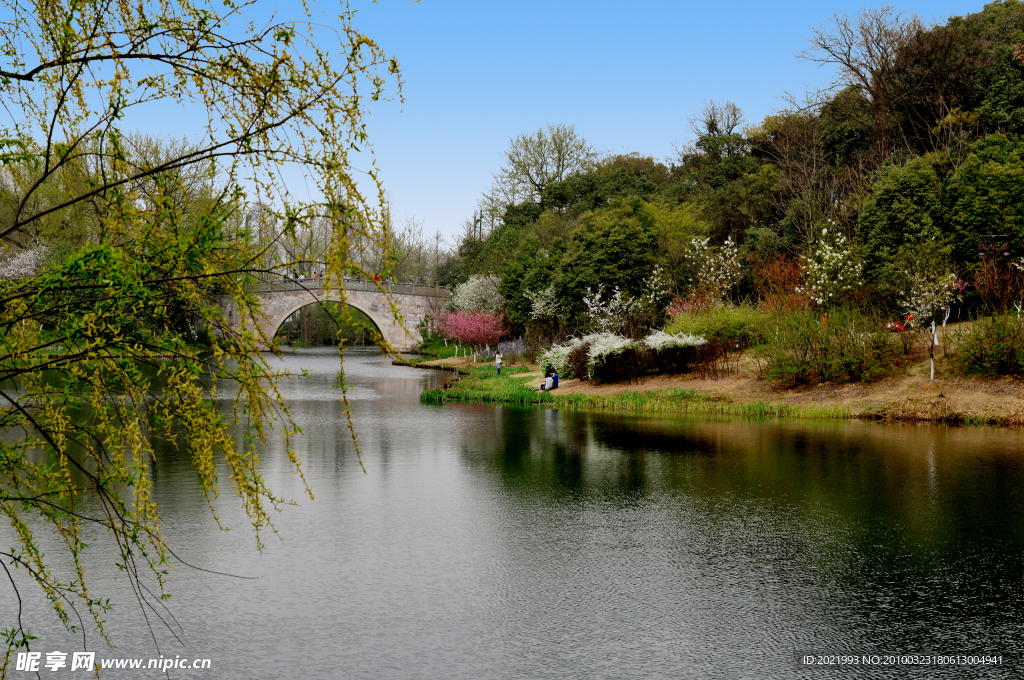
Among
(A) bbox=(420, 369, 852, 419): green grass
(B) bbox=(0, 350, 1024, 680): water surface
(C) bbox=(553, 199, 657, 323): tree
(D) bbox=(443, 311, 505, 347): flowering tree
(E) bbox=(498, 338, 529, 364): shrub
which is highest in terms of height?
(C) bbox=(553, 199, 657, 323): tree

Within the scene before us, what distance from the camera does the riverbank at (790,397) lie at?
2108cm

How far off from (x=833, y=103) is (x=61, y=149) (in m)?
Answer: 41.3

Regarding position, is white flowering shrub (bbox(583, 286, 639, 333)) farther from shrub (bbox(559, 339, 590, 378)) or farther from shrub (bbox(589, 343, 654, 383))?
shrub (bbox(589, 343, 654, 383))

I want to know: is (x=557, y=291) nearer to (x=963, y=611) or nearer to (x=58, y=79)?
(x=963, y=611)

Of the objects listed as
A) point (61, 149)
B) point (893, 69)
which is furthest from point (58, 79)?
point (893, 69)

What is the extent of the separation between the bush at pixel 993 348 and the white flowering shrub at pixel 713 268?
1126 cm

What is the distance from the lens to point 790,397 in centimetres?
2392

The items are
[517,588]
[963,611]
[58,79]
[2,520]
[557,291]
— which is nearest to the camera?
[58,79]

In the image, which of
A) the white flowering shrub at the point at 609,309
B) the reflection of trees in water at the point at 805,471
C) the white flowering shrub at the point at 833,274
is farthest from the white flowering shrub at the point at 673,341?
the white flowering shrub at the point at 609,309

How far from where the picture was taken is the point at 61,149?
4.34m

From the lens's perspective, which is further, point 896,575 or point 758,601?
point 896,575

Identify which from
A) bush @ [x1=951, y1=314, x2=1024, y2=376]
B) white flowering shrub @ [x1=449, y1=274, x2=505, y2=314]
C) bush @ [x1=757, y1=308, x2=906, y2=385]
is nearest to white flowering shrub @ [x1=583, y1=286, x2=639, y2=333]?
bush @ [x1=757, y1=308, x2=906, y2=385]

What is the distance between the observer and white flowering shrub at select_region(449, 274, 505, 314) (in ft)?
152

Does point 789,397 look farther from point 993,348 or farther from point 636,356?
point 636,356
